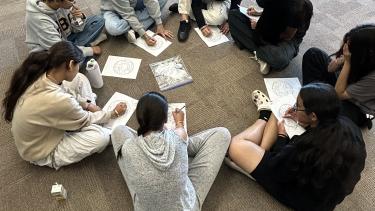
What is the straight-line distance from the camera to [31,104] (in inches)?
53.4

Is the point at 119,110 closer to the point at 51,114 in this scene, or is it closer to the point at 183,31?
the point at 51,114

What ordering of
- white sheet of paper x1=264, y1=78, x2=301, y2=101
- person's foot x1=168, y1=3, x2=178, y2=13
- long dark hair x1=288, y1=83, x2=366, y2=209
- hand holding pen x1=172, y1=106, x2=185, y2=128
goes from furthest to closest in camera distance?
person's foot x1=168, y1=3, x2=178, y2=13 < white sheet of paper x1=264, y1=78, x2=301, y2=101 < hand holding pen x1=172, y1=106, x2=185, y2=128 < long dark hair x1=288, y1=83, x2=366, y2=209

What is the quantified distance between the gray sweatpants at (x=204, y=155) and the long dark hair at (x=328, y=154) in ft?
1.18

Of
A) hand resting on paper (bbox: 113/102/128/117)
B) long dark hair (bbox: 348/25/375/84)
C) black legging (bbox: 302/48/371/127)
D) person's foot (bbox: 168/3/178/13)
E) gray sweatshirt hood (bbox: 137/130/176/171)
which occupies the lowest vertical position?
hand resting on paper (bbox: 113/102/128/117)

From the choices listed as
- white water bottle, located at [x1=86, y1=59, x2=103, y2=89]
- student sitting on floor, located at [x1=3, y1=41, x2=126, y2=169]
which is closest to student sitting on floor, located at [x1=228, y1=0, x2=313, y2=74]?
white water bottle, located at [x1=86, y1=59, x2=103, y2=89]

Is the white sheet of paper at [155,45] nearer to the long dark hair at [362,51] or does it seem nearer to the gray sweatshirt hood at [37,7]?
the gray sweatshirt hood at [37,7]

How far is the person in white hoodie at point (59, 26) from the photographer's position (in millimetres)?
1834

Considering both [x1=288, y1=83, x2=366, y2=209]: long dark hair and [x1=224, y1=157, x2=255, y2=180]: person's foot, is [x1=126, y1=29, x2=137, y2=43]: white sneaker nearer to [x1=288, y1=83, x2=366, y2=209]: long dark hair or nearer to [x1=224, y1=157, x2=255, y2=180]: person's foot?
[x1=224, y1=157, x2=255, y2=180]: person's foot

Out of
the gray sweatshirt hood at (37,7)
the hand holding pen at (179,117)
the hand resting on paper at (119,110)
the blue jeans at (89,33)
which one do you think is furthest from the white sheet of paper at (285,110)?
the gray sweatshirt hood at (37,7)

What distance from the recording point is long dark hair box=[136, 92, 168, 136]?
1179 millimetres

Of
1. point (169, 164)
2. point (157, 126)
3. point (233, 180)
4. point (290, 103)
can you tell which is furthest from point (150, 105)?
point (290, 103)

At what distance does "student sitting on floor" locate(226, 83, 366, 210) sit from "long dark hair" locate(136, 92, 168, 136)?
586mm

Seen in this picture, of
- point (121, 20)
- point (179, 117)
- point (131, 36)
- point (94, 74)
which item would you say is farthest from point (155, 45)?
point (179, 117)

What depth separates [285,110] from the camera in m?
1.78
